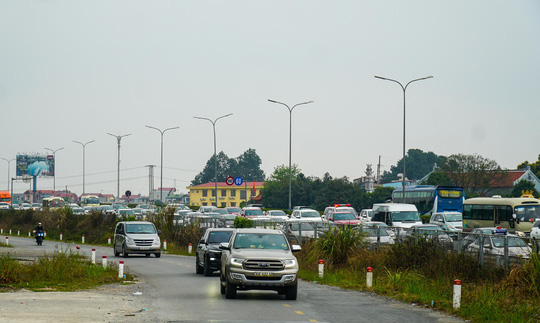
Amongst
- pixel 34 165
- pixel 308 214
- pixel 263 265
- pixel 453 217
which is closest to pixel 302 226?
pixel 453 217

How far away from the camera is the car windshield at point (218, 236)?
27.2m

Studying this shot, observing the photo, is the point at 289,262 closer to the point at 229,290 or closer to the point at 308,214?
the point at 229,290

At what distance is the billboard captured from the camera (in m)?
158

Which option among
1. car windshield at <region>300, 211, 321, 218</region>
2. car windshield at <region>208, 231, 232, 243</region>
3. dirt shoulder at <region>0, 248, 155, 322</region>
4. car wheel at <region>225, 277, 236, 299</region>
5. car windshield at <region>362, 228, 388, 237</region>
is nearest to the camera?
dirt shoulder at <region>0, 248, 155, 322</region>

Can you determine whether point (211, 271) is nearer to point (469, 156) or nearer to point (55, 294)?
point (55, 294)

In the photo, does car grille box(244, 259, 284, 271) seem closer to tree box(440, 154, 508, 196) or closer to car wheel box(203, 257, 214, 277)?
car wheel box(203, 257, 214, 277)

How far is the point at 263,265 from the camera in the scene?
708 inches

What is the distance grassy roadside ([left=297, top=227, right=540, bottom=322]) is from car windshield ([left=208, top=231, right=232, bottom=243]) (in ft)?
9.96

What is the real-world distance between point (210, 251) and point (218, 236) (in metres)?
1.39

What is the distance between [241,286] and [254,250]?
95 centimetres

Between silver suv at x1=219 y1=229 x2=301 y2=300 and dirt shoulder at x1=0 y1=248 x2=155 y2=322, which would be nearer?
dirt shoulder at x1=0 y1=248 x2=155 y2=322

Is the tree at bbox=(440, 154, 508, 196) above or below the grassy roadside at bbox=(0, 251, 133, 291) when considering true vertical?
above

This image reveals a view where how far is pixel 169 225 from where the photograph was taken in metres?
50.5

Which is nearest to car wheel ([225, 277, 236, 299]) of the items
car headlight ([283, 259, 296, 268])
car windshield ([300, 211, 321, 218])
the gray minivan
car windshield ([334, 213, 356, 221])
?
car headlight ([283, 259, 296, 268])
